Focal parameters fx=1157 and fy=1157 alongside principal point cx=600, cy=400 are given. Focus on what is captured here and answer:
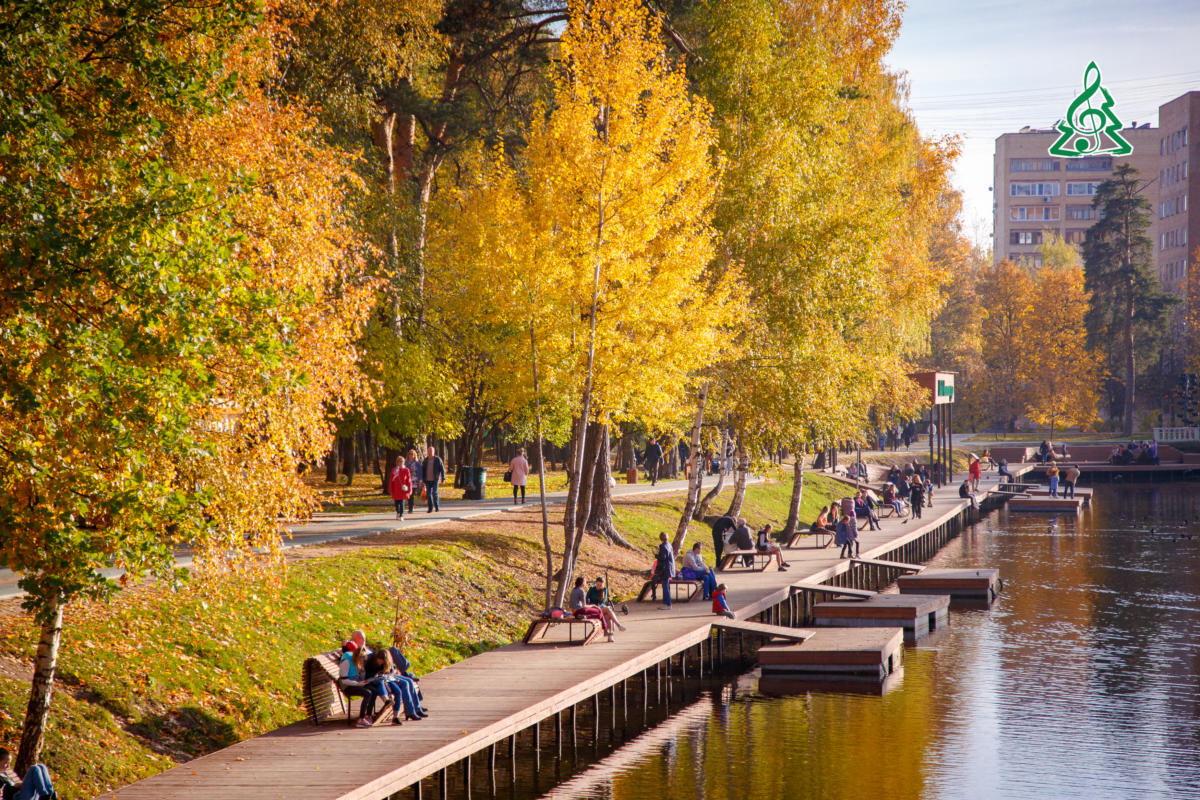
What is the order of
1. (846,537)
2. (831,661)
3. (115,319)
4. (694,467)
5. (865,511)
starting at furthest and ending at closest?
(865,511) < (846,537) < (694,467) < (831,661) < (115,319)

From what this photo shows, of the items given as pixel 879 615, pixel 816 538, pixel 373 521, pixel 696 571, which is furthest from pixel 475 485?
pixel 879 615

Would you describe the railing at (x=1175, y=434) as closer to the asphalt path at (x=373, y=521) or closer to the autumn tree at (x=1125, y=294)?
the autumn tree at (x=1125, y=294)

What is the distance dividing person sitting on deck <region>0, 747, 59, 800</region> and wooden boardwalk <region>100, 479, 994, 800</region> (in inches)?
55.3

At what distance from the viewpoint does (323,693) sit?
50.6ft

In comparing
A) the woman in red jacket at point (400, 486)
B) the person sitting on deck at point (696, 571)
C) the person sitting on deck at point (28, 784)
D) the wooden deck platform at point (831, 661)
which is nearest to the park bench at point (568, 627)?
the wooden deck platform at point (831, 661)

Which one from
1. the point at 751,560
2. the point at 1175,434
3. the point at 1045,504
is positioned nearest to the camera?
the point at 751,560

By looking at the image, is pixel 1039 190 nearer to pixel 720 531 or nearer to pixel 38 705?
pixel 720 531

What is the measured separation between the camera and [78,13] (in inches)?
393

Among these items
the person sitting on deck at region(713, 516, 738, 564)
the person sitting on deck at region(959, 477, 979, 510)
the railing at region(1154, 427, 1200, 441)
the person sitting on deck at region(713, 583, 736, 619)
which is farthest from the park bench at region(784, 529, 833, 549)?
the railing at region(1154, 427, 1200, 441)

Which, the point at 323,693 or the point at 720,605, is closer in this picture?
the point at 323,693

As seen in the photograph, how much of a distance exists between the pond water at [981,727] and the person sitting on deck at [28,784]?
23.5 ft

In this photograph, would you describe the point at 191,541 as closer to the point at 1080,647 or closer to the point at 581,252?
the point at 581,252

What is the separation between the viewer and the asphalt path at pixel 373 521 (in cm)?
2142

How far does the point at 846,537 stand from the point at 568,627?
55.4ft
